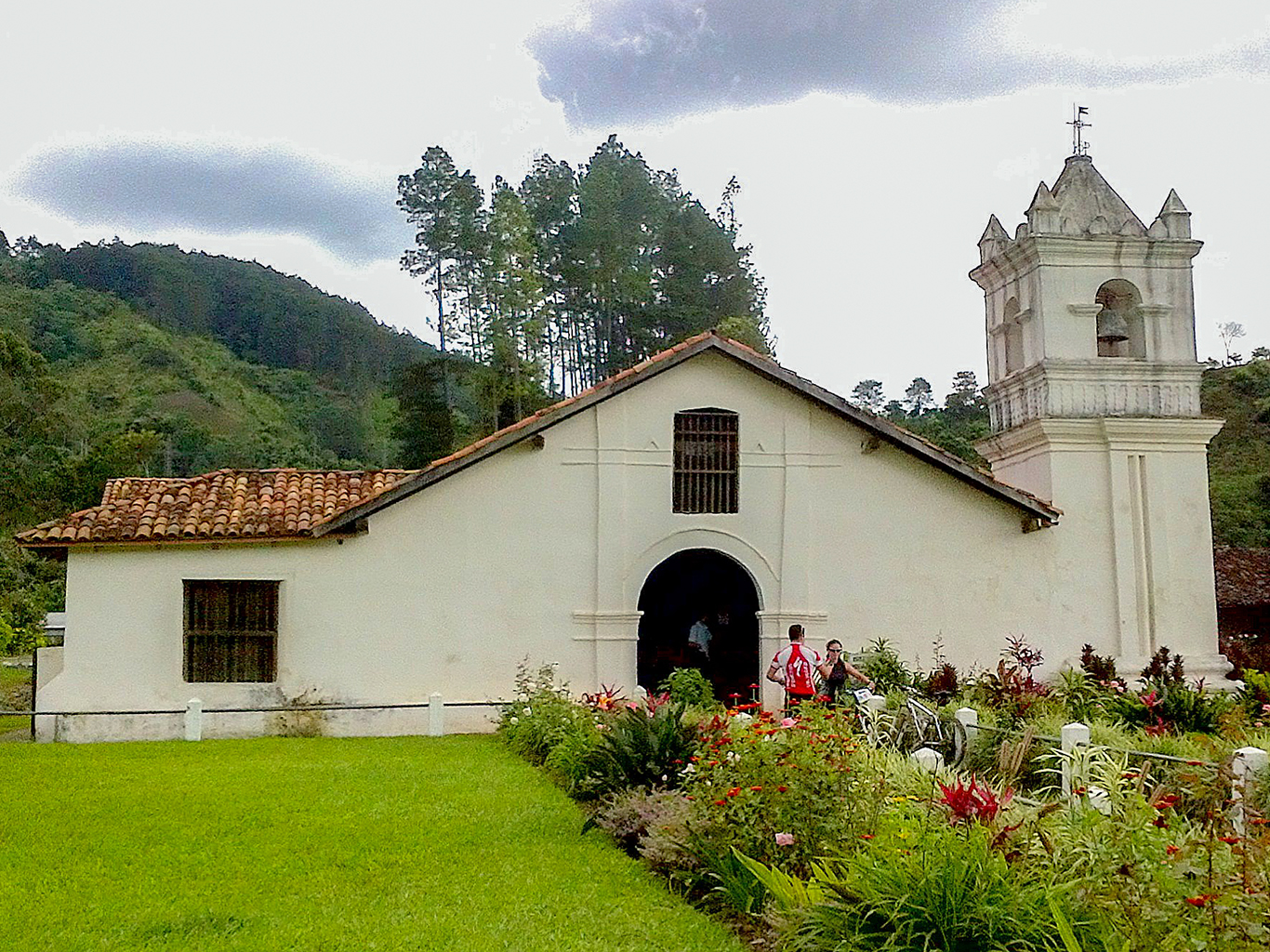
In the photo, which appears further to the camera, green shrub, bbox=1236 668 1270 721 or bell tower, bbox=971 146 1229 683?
bell tower, bbox=971 146 1229 683

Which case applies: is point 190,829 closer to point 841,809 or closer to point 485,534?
point 841,809

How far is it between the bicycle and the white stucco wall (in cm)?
440

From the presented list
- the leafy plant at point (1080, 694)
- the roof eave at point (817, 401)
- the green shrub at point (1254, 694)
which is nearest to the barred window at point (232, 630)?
the roof eave at point (817, 401)

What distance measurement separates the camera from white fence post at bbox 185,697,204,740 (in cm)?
1505

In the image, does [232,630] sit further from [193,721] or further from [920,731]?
[920,731]

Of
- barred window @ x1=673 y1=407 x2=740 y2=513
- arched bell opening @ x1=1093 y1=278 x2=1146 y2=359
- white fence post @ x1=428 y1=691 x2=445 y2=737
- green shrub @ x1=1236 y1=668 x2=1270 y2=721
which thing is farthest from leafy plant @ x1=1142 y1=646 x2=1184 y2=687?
white fence post @ x1=428 y1=691 x2=445 y2=737

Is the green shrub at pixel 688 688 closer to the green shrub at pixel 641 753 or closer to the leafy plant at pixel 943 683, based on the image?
the leafy plant at pixel 943 683

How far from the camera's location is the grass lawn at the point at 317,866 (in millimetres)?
6348

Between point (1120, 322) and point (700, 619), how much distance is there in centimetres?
766

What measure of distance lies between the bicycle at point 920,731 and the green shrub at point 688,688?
2.37m

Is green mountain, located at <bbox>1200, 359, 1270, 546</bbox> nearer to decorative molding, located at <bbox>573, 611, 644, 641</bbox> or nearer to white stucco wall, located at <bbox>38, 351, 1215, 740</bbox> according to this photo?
white stucco wall, located at <bbox>38, 351, 1215, 740</bbox>

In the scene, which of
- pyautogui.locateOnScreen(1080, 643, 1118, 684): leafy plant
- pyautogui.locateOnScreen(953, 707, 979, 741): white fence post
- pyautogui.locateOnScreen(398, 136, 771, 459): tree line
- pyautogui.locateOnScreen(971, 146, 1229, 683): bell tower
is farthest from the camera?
pyautogui.locateOnScreen(398, 136, 771, 459): tree line

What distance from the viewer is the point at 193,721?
49.5 feet

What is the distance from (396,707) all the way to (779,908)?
33.5 feet
